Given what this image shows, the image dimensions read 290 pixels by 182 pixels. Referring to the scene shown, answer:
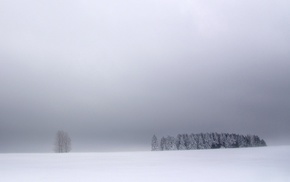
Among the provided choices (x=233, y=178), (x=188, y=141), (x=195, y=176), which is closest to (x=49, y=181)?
(x=195, y=176)

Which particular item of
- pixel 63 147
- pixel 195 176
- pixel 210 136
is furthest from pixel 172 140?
pixel 195 176

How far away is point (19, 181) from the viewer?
16.9m

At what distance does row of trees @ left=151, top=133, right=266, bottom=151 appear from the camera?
96.9 metres

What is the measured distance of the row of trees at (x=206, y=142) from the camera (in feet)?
318

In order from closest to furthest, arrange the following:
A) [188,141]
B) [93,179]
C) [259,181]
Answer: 1. [259,181]
2. [93,179]
3. [188,141]

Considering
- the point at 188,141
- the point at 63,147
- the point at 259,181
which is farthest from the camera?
the point at 188,141

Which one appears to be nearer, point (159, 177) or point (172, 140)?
point (159, 177)

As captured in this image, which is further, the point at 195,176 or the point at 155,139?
the point at 155,139

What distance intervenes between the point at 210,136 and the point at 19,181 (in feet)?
292

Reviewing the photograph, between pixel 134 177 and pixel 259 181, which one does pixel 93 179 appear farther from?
pixel 259 181

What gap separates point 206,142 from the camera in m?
98.1

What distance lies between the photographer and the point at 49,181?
1705 centimetres

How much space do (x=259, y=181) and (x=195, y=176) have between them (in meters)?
3.83

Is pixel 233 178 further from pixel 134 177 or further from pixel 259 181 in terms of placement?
pixel 134 177
